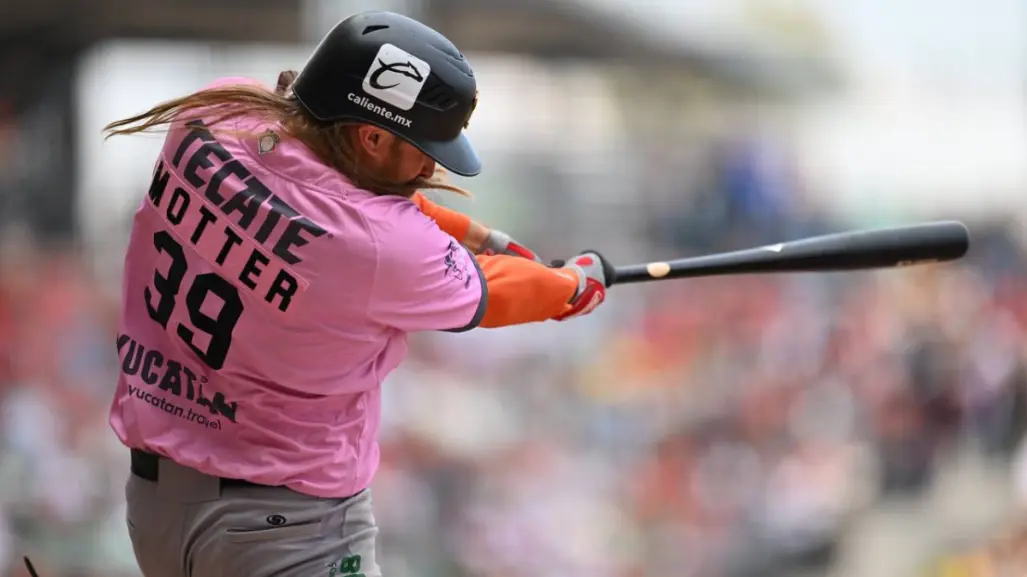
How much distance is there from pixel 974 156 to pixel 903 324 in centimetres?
522

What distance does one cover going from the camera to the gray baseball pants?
1.93 m

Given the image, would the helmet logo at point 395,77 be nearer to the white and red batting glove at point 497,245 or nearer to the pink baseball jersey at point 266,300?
the pink baseball jersey at point 266,300

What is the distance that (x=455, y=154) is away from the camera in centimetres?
198

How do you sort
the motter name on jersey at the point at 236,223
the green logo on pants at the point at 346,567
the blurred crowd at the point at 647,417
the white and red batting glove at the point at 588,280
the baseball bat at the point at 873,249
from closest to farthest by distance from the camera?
1. the motter name on jersey at the point at 236,223
2. the green logo on pants at the point at 346,567
3. the white and red batting glove at the point at 588,280
4. the baseball bat at the point at 873,249
5. the blurred crowd at the point at 647,417

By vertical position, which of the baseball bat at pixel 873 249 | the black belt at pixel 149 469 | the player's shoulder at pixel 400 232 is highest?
the player's shoulder at pixel 400 232

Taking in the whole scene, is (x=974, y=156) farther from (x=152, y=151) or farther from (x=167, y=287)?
(x=167, y=287)

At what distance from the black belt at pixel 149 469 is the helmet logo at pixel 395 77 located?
634 millimetres

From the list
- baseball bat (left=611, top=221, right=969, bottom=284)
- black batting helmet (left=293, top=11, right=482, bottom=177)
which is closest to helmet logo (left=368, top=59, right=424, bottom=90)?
black batting helmet (left=293, top=11, right=482, bottom=177)

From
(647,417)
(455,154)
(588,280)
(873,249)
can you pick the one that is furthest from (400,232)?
(647,417)

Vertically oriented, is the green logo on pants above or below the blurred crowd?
above

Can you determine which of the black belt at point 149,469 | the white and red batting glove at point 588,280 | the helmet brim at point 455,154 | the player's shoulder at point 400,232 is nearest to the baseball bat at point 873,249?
the white and red batting glove at point 588,280

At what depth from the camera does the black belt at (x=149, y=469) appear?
6.34 feet

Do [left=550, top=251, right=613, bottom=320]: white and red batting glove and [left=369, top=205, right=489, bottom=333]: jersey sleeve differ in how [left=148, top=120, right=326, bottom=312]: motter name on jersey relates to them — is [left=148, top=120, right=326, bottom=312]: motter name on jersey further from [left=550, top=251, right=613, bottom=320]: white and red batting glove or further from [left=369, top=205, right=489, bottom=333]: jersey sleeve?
[left=550, top=251, right=613, bottom=320]: white and red batting glove

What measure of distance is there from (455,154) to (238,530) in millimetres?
681
